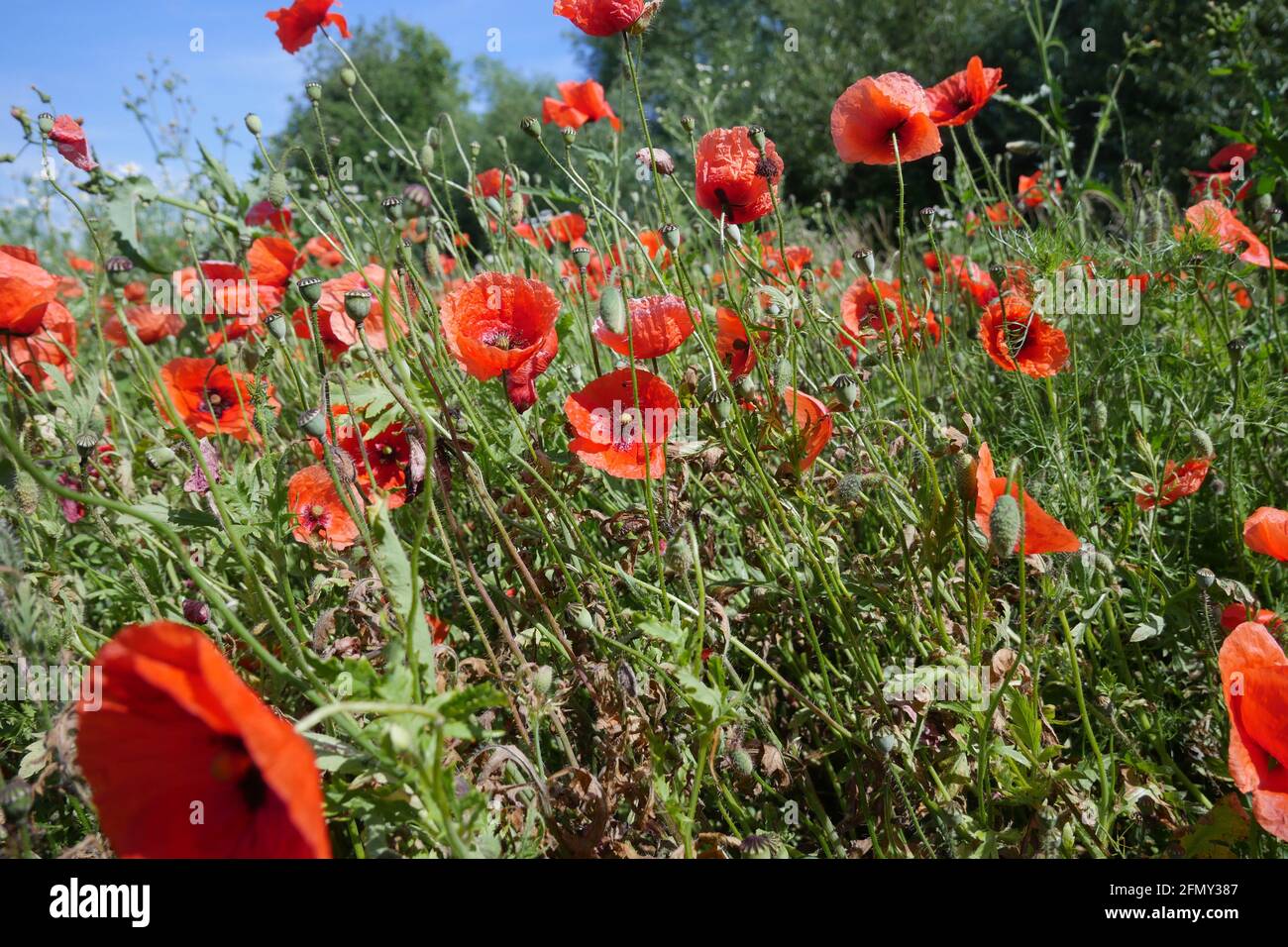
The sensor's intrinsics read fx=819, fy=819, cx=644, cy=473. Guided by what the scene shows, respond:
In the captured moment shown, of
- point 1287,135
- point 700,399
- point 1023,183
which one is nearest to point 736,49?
point 1023,183

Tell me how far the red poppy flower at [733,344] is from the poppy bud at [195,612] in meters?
0.89

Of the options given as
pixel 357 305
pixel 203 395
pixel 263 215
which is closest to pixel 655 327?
pixel 357 305

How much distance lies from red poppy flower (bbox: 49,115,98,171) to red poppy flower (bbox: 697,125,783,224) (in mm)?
1221

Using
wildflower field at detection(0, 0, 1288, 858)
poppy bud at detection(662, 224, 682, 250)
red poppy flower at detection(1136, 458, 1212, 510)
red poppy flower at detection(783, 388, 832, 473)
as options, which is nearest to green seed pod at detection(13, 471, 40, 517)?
wildflower field at detection(0, 0, 1288, 858)

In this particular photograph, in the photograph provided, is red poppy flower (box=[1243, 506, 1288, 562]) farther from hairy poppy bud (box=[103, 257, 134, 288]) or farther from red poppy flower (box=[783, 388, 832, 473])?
hairy poppy bud (box=[103, 257, 134, 288])

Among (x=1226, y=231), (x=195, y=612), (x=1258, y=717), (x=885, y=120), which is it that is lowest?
(x=1258, y=717)

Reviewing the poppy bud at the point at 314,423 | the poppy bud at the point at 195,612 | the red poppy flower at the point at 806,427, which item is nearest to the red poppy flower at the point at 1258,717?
the red poppy flower at the point at 806,427

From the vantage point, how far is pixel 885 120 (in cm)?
145

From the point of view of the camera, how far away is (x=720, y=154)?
4.70ft

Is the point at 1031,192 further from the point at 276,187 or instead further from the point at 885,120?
the point at 276,187

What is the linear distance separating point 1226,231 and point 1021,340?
23.0 inches

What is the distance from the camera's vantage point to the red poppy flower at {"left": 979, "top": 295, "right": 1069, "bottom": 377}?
5.03 ft

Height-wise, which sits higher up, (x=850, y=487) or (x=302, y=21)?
(x=302, y=21)
